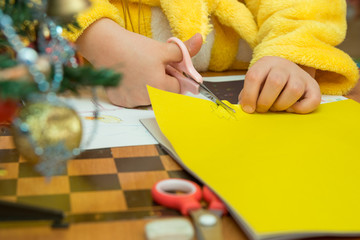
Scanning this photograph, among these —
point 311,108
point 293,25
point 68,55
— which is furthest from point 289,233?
point 293,25

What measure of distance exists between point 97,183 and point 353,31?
100cm

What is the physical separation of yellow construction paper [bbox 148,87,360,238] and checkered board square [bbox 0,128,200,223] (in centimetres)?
4

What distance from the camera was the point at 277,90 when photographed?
1.69 feet

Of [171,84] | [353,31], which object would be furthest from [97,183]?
[353,31]

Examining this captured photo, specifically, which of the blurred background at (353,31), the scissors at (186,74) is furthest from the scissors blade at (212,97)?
the blurred background at (353,31)

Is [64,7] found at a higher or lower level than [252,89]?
higher

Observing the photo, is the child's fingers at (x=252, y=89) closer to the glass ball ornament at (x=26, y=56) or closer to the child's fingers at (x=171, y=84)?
the child's fingers at (x=171, y=84)

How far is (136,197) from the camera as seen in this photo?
32 cm

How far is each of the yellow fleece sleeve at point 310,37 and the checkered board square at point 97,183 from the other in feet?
1.10

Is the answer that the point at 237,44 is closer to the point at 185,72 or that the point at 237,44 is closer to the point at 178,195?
the point at 185,72

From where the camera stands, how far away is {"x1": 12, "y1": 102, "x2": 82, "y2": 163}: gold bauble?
0.90ft

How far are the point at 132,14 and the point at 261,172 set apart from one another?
0.43m

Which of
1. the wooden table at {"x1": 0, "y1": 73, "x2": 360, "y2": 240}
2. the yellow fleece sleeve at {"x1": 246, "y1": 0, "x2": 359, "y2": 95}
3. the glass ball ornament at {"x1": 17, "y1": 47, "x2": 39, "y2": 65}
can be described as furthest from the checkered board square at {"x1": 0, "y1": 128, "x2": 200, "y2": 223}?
the yellow fleece sleeve at {"x1": 246, "y1": 0, "x2": 359, "y2": 95}

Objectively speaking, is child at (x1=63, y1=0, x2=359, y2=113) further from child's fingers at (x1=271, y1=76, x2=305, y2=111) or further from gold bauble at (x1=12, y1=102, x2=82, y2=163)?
gold bauble at (x1=12, y1=102, x2=82, y2=163)
